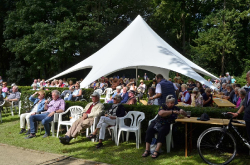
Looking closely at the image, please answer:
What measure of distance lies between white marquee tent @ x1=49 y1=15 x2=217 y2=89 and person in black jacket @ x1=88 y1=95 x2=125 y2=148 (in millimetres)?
1522

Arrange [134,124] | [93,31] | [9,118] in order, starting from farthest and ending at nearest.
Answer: [93,31] → [9,118] → [134,124]

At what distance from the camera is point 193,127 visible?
5.63 meters

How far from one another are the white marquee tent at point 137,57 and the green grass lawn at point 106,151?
203cm

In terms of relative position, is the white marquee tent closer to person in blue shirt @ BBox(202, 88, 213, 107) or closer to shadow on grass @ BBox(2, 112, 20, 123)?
person in blue shirt @ BBox(202, 88, 213, 107)

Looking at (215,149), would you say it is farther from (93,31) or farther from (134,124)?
(93,31)

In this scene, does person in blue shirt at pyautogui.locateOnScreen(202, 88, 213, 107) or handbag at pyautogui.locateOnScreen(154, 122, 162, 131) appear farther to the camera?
person in blue shirt at pyautogui.locateOnScreen(202, 88, 213, 107)

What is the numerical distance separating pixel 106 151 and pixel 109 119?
0.78 m

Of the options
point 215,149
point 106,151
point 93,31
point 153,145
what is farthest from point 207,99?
point 93,31

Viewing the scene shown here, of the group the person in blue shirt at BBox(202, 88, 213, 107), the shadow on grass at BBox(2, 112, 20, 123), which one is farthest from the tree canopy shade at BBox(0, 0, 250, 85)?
the person in blue shirt at BBox(202, 88, 213, 107)

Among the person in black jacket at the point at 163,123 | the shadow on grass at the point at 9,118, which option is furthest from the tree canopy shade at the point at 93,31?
the person in black jacket at the point at 163,123

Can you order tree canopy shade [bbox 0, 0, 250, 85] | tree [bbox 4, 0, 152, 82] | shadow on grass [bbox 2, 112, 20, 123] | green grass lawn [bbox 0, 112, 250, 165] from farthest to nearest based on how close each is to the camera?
1. tree canopy shade [bbox 0, 0, 250, 85]
2. tree [bbox 4, 0, 152, 82]
3. shadow on grass [bbox 2, 112, 20, 123]
4. green grass lawn [bbox 0, 112, 250, 165]

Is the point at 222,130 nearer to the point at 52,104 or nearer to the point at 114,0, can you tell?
the point at 52,104

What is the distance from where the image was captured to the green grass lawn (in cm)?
490

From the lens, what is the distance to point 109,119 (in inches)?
238
